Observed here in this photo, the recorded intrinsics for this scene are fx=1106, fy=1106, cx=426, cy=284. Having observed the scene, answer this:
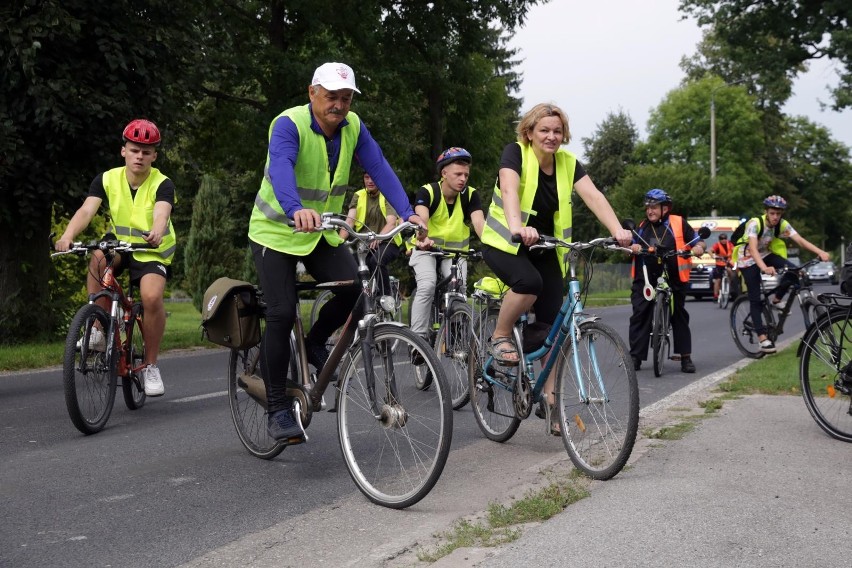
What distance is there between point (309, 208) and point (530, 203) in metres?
1.35

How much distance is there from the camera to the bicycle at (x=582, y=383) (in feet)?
17.6

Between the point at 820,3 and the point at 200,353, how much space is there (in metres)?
16.5

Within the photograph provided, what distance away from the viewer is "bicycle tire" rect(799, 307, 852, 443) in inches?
265

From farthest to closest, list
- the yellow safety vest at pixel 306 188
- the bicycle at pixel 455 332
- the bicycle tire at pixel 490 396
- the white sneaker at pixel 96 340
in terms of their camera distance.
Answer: the bicycle at pixel 455 332 < the white sneaker at pixel 96 340 < the bicycle tire at pixel 490 396 < the yellow safety vest at pixel 306 188

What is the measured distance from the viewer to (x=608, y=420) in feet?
17.8

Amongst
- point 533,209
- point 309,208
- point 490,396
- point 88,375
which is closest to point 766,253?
point 490,396

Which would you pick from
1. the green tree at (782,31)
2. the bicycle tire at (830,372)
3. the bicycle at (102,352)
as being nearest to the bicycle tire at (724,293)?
the green tree at (782,31)

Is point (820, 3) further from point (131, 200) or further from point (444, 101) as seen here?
point (131, 200)

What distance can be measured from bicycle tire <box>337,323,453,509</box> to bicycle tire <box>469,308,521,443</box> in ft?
4.81

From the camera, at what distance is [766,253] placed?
13094 mm

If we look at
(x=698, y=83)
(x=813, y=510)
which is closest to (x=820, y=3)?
(x=813, y=510)

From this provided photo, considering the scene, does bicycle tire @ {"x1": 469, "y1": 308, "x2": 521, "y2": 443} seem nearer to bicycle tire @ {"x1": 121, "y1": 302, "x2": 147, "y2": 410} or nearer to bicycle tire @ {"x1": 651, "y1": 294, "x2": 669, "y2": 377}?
bicycle tire @ {"x1": 121, "y1": 302, "x2": 147, "y2": 410}

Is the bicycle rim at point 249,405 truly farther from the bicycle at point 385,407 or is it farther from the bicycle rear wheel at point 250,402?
the bicycle at point 385,407

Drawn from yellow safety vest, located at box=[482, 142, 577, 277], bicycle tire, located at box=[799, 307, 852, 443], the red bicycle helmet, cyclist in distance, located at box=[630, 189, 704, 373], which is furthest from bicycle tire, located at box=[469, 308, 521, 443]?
cyclist in distance, located at box=[630, 189, 704, 373]
